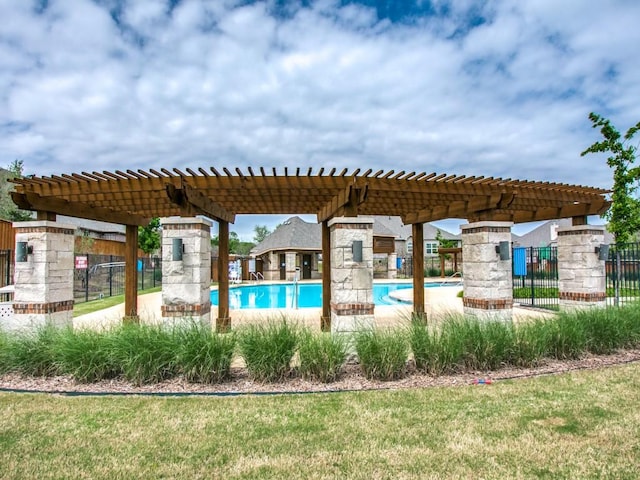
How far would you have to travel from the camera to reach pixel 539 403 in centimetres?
442

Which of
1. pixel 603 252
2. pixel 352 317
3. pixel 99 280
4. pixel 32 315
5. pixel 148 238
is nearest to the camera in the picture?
pixel 352 317

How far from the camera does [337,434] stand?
3689mm

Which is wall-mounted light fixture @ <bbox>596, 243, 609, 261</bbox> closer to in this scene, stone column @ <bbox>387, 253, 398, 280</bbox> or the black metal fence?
the black metal fence

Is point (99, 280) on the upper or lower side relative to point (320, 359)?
upper

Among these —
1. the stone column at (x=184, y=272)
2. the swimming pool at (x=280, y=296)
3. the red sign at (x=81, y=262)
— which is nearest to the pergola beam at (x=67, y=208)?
the stone column at (x=184, y=272)

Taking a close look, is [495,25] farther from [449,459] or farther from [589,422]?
[449,459]

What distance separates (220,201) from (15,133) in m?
13.4

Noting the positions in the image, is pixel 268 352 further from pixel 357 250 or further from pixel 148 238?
pixel 148 238

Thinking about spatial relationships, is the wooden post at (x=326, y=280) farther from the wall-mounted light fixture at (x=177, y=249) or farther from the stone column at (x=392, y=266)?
the stone column at (x=392, y=266)

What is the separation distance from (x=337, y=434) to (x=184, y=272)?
4483mm

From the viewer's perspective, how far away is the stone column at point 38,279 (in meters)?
7.33

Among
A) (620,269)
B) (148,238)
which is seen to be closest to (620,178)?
(620,269)

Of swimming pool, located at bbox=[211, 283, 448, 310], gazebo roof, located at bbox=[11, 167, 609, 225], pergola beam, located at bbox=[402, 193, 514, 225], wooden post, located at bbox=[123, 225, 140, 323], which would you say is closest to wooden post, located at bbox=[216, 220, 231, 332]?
gazebo roof, located at bbox=[11, 167, 609, 225]

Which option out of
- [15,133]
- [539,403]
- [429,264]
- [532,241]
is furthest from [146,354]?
[532,241]
